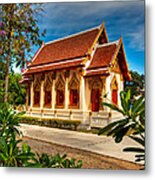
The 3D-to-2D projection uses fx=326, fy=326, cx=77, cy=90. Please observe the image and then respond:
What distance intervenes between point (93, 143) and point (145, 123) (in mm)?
373

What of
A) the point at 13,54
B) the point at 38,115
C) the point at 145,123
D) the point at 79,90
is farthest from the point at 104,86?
the point at 13,54

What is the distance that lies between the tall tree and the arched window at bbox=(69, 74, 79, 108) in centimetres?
38

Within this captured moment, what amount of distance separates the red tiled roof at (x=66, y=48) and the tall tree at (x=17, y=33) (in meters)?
0.11

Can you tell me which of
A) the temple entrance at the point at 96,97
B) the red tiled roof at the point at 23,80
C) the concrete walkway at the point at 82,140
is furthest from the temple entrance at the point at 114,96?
the red tiled roof at the point at 23,80

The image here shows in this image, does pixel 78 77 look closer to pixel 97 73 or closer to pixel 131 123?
pixel 97 73

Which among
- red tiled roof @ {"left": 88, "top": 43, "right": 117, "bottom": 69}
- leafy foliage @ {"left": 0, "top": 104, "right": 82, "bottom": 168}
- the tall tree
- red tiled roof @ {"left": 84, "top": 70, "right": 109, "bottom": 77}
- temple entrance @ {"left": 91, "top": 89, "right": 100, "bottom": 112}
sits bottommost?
leafy foliage @ {"left": 0, "top": 104, "right": 82, "bottom": 168}

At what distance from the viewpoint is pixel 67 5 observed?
89.1 inches

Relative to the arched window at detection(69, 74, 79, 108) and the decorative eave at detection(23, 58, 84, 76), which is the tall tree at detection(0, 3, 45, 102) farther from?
the arched window at detection(69, 74, 79, 108)

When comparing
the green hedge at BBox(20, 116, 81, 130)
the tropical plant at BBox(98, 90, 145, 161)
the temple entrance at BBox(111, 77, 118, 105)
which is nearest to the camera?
the tropical plant at BBox(98, 90, 145, 161)

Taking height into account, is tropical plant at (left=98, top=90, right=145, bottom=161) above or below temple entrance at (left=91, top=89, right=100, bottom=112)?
below

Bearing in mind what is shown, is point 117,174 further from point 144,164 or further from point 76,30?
point 76,30

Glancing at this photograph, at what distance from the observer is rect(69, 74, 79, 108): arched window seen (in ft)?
7.38

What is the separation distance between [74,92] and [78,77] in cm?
11

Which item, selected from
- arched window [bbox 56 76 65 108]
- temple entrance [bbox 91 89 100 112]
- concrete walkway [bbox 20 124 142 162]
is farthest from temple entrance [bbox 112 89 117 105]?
arched window [bbox 56 76 65 108]
